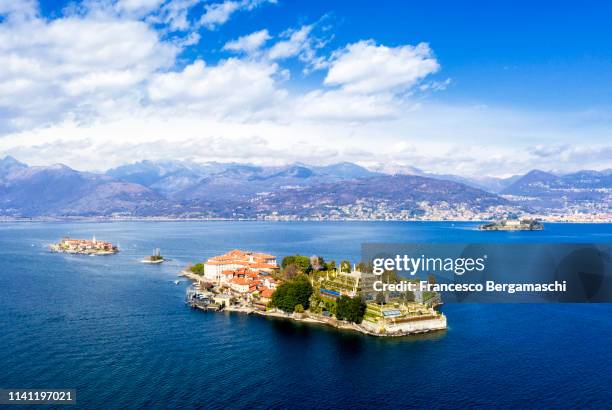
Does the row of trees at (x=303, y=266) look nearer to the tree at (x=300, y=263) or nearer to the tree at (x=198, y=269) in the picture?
the tree at (x=300, y=263)

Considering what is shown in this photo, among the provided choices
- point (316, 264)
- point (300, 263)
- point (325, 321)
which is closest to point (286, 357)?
point (325, 321)

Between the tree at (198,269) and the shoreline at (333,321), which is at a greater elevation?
the tree at (198,269)

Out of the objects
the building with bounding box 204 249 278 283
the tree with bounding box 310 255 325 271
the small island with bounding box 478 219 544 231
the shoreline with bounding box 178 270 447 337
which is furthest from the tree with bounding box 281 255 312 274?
the small island with bounding box 478 219 544 231

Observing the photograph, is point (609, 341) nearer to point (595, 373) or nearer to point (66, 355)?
point (595, 373)

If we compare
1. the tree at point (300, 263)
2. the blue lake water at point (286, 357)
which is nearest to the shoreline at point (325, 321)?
the blue lake water at point (286, 357)

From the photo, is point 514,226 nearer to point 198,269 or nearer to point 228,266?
point 228,266

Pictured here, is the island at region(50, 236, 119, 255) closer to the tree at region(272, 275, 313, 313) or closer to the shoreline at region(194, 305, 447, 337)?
the shoreline at region(194, 305, 447, 337)

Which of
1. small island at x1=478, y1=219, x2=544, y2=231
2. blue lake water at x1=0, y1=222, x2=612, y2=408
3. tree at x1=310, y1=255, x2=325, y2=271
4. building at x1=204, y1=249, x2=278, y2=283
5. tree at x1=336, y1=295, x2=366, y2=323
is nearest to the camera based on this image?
blue lake water at x1=0, y1=222, x2=612, y2=408

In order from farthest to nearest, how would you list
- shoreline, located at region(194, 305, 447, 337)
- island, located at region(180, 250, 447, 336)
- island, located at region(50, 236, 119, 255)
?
island, located at region(50, 236, 119, 255)
island, located at region(180, 250, 447, 336)
shoreline, located at region(194, 305, 447, 337)
